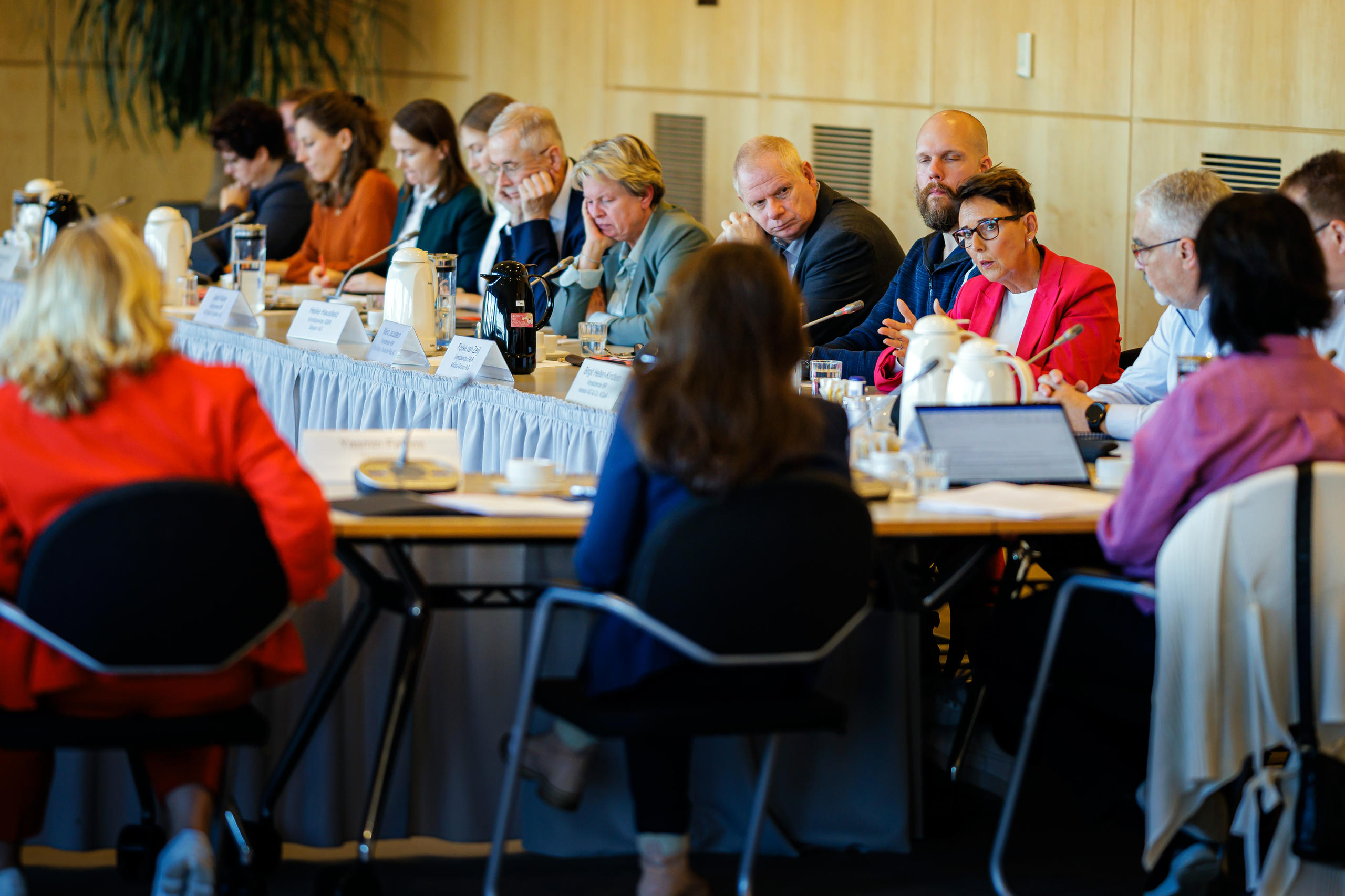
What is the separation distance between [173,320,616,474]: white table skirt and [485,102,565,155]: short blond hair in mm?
952

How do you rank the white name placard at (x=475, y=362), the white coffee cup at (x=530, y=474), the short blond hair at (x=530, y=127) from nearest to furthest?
the white coffee cup at (x=530, y=474) → the white name placard at (x=475, y=362) → the short blond hair at (x=530, y=127)

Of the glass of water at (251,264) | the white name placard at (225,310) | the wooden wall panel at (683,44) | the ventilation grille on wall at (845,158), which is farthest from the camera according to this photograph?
the wooden wall panel at (683,44)

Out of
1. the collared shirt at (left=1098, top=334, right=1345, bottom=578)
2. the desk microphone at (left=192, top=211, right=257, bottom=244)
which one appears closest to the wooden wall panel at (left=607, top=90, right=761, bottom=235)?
the desk microphone at (left=192, top=211, right=257, bottom=244)

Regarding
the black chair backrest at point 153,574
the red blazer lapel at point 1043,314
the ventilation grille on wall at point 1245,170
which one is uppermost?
the ventilation grille on wall at point 1245,170

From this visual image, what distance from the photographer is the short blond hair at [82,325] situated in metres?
1.73

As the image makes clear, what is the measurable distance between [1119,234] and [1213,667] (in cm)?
344

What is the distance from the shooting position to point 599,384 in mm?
2947

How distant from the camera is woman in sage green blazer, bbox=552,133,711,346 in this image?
3760mm

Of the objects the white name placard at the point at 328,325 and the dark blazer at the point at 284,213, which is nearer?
the white name placard at the point at 328,325

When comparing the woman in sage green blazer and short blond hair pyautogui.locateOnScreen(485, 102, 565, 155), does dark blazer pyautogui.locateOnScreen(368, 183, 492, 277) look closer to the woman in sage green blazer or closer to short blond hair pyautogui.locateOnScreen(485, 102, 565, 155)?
short blond hair pyautogui.locateOnScreen(485, 102, 565, 155)

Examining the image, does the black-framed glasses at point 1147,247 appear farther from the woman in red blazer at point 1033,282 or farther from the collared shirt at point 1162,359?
the woman in red blazer at point 1033,282

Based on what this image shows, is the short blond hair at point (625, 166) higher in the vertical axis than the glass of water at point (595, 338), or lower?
higher

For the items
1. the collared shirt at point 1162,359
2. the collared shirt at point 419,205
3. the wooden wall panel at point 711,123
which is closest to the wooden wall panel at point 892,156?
the wooden wall panel at point 711,123

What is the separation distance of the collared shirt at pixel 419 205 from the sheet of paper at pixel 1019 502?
3.10 m
